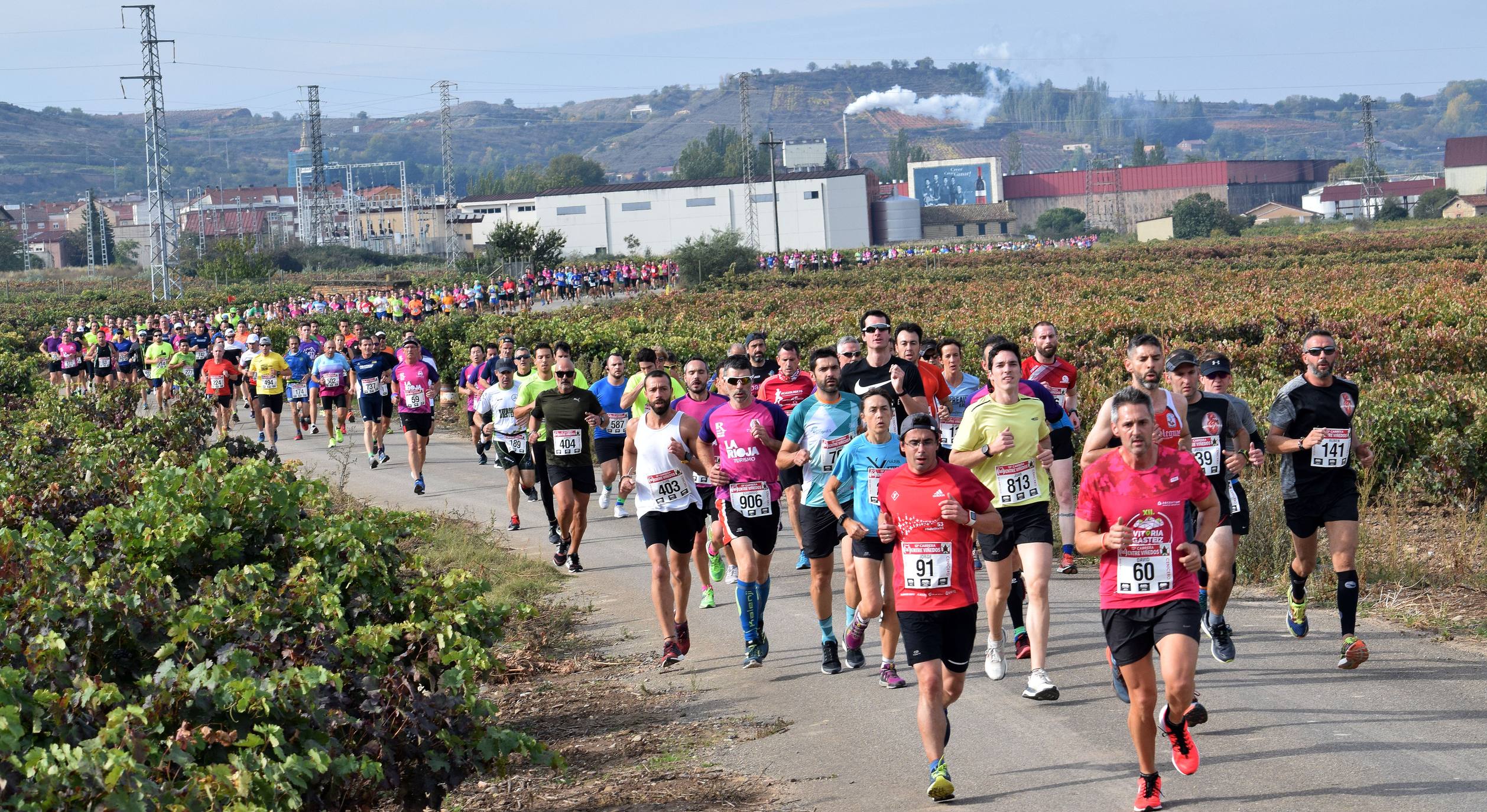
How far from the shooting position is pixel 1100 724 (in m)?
7.93

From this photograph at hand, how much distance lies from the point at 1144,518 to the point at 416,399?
1244 cm

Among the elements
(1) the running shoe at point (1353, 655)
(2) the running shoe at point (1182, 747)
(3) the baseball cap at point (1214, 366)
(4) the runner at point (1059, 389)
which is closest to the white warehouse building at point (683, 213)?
(4) the runner at point (1059, 389)

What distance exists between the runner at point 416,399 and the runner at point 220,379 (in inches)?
289

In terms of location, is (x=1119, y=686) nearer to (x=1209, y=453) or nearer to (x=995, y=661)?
(x=995, y=661)

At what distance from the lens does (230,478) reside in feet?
27.9

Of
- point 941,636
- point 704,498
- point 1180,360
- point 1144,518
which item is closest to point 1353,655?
point 1180,360

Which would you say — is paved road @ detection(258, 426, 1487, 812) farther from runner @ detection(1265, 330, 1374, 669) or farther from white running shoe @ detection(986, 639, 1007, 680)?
runner @ detection(1265, 330, 1374, 669)

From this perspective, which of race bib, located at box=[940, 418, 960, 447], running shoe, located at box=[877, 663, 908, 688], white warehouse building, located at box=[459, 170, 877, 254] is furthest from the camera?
white warehouse building, located at box=[459, 170, 877, 254]

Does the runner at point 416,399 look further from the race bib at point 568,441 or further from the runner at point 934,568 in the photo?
the runner at point 934,568

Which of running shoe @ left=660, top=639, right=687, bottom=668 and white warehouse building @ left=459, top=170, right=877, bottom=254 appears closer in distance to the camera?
running shoe @ left=660, top=639, right=687, bottom=668

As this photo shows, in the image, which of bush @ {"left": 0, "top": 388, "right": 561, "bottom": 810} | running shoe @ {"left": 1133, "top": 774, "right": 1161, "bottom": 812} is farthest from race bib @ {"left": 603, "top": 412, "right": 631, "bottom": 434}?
running shoe @ {"left": 1133, "top": 774, "right": 1161, "bottom": 812}

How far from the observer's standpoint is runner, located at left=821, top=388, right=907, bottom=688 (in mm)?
8242

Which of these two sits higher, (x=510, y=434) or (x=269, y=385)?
(x=269, y=385)

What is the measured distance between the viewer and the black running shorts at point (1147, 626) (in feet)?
21.3
